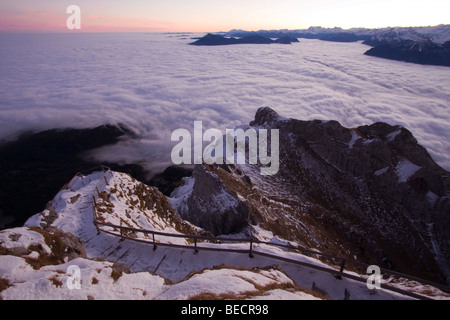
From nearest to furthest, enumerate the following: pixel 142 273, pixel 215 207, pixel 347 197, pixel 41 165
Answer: pixel 142 273 < pixel 215 207 < pixel 347 197 < pixel 41 165

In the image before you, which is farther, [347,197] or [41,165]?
[41,165]

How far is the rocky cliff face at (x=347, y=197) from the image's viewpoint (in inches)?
1512

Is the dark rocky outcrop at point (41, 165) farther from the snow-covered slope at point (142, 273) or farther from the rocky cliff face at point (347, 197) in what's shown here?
the snow-covered slope at point (142, 273)

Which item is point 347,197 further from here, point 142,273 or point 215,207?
point 142,273

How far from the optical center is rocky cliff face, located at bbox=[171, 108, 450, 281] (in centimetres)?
3841

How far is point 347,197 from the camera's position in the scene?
48156mm

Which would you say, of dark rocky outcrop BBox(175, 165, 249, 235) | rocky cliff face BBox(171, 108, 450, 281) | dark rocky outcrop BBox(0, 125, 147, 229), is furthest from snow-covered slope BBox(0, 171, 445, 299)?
dark rocky outcrop BBox(0, 125, 147, 229)

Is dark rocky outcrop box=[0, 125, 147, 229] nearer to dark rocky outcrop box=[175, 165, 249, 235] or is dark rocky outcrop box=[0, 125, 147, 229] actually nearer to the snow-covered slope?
dark rocky outcrop box=[175, 165, 249, 235]

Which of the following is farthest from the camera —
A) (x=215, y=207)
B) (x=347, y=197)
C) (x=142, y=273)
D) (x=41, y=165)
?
(x=41, y=165)

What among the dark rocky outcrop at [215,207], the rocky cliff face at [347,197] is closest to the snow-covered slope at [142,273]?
the dark rocky outcrop at [215,207]

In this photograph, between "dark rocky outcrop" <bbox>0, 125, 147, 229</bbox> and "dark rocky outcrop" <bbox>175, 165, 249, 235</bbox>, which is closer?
"dark rocky outcrop" <bbox>175, 165, 249, 235</bbox>

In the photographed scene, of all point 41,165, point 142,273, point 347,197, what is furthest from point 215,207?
point 41,165
